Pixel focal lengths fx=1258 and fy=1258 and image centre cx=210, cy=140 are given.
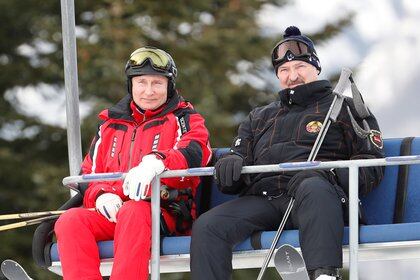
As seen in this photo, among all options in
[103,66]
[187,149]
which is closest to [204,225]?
[187,149]

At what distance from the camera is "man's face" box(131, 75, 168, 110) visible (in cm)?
670

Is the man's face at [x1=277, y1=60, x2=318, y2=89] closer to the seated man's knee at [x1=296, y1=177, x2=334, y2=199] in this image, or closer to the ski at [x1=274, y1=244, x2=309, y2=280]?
Answer: the seated man's knee at [x1=296, y1=177, x2=334, y2=199]

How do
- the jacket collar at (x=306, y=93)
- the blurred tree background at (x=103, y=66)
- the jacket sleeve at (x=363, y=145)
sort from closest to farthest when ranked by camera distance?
1. the jacket sleeve at (x=363, y=145)
2. the jacket collar at (x=306, y=93)
3. the blurred tree background at (x=103, y=66)

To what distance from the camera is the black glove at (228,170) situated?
244 inches

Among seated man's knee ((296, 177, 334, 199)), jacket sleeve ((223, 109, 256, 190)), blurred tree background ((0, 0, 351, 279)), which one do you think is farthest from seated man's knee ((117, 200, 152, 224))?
blurred tree background ((0, 0, 351, 279))

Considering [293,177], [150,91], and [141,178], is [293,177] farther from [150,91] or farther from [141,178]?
[150,91]

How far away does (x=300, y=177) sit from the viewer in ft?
20.4

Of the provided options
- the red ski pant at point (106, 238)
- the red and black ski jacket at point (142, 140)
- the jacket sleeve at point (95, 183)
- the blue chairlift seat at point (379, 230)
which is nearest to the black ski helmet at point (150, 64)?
the red and black ski jacket at point (142, 140)

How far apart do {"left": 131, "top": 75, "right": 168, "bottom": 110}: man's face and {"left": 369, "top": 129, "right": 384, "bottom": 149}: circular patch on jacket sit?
1.16m

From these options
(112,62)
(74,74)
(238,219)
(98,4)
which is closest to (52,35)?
(98,4)

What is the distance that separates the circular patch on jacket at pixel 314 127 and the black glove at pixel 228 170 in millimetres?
426

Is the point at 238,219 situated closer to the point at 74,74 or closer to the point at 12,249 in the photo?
the point at 74,74

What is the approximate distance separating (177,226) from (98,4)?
536 inches

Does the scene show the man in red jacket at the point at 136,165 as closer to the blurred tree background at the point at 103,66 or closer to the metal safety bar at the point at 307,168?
the metal safety bar at the point at 307,168
